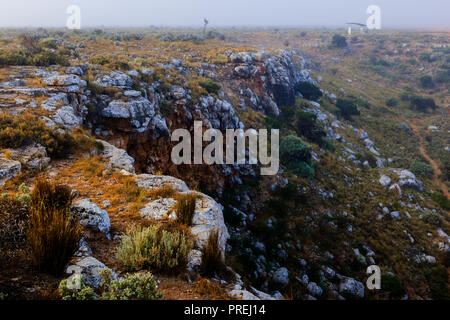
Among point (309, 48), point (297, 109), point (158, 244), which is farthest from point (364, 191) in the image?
point (309, 48)

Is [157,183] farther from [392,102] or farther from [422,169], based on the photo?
[392,102]

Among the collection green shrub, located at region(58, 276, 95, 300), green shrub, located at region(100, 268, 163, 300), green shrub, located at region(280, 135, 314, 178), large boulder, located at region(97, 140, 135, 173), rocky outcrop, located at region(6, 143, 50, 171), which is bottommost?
green shrub, located at region(280, 135, 314, 178)

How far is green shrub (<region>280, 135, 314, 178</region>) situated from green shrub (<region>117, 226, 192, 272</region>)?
14764 millimetres

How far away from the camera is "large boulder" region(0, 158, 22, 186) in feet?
16.1

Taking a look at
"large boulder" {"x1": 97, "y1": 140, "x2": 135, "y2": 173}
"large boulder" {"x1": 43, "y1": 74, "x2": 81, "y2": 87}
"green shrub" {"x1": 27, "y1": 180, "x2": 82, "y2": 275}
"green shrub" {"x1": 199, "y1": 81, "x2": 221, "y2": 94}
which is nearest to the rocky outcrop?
"large boulder" {"x1": 97, "y1": 140, "x2": 135, "y2": 173}

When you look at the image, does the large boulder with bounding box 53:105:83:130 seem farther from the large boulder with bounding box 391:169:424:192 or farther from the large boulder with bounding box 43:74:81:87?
the large boulder with bounding box 391:169:424:192

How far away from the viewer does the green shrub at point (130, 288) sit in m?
2.68

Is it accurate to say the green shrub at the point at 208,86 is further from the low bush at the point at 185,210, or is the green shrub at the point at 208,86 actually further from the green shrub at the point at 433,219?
the green shrub at the point at 433,219

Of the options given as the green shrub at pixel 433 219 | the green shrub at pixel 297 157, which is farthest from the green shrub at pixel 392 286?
the green shrub at pixel 433 219

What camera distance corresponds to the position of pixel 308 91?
31.8m

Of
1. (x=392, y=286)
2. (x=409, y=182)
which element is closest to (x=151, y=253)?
(x=392, y=286)

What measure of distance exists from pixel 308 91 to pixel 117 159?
101ft

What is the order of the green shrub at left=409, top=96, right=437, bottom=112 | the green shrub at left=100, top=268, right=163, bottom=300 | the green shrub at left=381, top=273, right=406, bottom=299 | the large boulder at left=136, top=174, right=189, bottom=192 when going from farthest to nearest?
the green shrub at left=409, top=96, right=437, bottom=112, the green shrub at left=381, top=273, right=406, bottom=299, the large boulder at left=136, top=174, right=189, bottom=192, the green shrub at left=100, top=268, right=163, bottom=300
